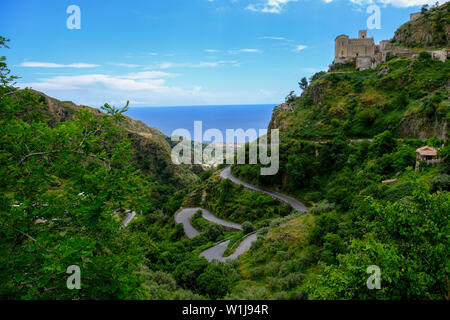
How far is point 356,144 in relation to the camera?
39.2 m

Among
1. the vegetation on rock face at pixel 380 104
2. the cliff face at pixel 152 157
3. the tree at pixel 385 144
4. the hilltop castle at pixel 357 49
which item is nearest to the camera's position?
the tree at pixel 385 144

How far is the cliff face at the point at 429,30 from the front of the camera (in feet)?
175

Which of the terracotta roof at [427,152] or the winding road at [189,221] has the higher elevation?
the terracotta roof at [427,152]

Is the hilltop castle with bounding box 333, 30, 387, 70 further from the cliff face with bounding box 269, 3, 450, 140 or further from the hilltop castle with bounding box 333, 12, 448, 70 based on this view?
the cliff face with bounding box 269, 3, 450, 140

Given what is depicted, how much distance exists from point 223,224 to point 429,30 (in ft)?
190

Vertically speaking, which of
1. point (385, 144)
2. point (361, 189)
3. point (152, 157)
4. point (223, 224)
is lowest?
point (223, 224)

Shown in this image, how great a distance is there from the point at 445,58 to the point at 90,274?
6219 cm

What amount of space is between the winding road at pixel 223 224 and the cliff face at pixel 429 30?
152ft

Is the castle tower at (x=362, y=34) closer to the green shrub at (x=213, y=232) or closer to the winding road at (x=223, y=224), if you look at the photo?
the winding road at (x=223, y=224)

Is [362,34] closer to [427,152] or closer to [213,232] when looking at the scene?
[427,152]

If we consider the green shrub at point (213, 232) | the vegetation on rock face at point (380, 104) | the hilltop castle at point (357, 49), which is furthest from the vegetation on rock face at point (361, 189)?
the green shrub at point (213, 232)

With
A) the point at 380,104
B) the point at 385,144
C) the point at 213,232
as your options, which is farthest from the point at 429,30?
the point at 213,232

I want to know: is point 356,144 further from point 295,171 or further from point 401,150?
point 401,150

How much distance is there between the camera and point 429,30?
55.3 metres
